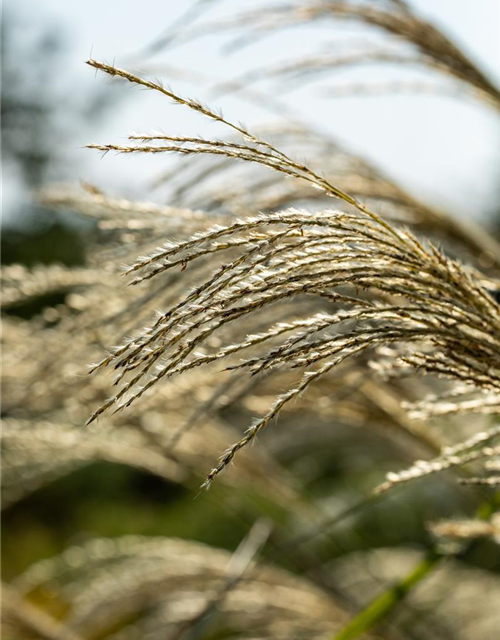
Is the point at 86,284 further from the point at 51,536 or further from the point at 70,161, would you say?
the point at 70,161

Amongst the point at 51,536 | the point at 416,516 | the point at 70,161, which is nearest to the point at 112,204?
the point at 416,516

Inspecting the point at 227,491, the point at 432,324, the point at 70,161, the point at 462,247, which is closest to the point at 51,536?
the point at 227,491

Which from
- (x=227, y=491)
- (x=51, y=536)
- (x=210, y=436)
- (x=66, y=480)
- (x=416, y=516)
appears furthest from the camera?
(x=66, y=480)

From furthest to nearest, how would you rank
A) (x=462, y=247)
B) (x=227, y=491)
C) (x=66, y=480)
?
(x=66, y=480), (x=227, y=491), (x=462, y=247)

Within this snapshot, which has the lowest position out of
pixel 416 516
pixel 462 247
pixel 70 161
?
pixel 462 247

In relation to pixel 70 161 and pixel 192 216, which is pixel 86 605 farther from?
pixel 70 161

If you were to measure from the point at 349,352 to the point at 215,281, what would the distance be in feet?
0.37

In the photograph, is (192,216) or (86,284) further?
(86,284)

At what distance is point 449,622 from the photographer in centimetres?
204

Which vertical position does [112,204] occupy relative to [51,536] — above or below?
below

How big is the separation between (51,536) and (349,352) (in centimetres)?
648

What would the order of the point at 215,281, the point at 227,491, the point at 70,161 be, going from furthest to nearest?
the point at 70,161, the point at 227,491, the point at 215,281

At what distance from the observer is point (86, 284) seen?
1172 mm

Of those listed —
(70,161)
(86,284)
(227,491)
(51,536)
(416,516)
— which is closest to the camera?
(86,284)
